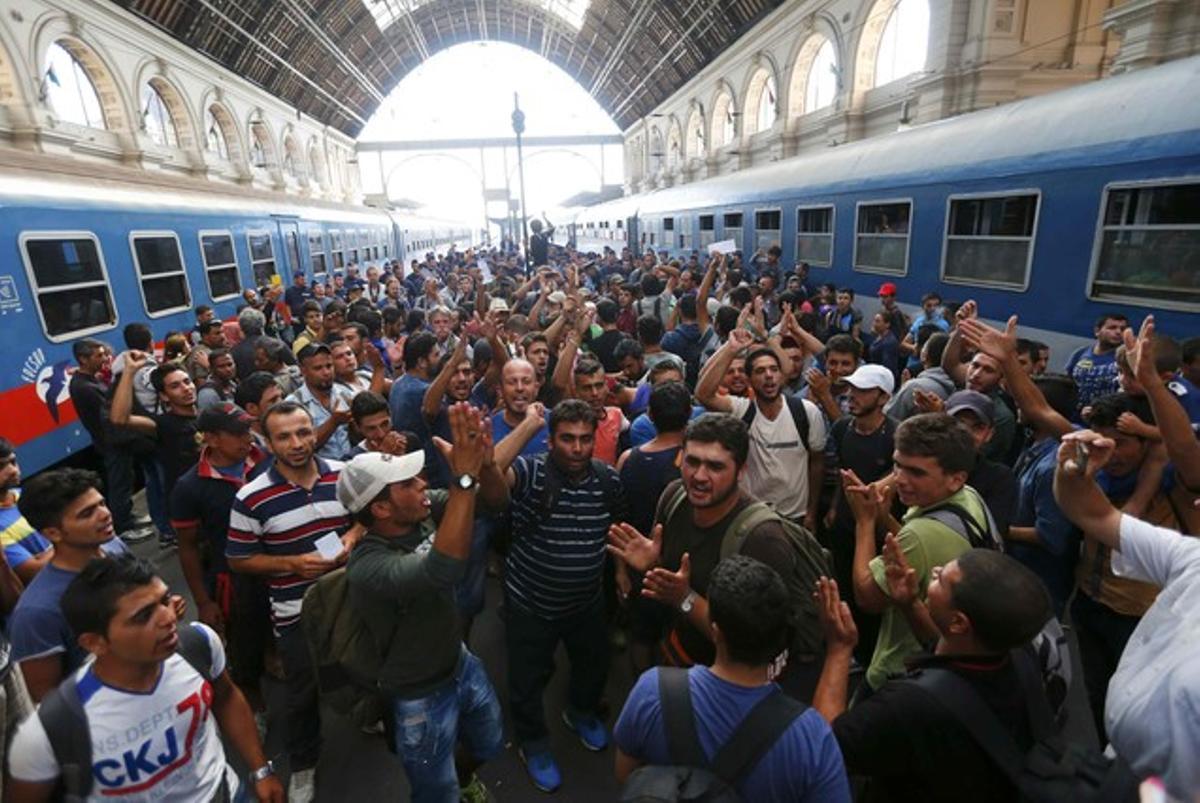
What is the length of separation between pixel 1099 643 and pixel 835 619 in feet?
5.25

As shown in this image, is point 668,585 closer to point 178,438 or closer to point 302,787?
point 302,787

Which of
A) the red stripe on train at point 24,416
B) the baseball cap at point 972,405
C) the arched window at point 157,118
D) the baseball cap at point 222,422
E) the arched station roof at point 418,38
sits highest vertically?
the arched station roof at point 418,38

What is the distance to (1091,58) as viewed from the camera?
1154 cm

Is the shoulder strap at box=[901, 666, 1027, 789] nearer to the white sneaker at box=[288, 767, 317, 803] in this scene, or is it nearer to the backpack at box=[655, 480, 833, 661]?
the backpack at box=[655, 480, 833, 661]

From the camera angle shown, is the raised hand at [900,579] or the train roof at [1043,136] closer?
the raised hand at [900,579]

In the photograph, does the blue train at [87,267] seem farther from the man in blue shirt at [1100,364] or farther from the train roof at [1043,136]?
the train roof at [1043,136]

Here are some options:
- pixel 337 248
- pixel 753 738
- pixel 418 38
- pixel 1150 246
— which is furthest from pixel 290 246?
pixel 418 38

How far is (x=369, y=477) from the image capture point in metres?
1.90

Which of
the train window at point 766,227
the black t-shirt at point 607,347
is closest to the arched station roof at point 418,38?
the train window at point 766,227

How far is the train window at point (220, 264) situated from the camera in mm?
8555

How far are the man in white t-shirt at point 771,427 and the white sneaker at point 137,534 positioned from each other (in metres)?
4.89

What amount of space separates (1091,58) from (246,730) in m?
16.2

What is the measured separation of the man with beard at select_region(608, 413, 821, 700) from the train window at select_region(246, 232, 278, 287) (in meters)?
10.5

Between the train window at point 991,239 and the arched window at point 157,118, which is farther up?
the arched window at point 157,118
